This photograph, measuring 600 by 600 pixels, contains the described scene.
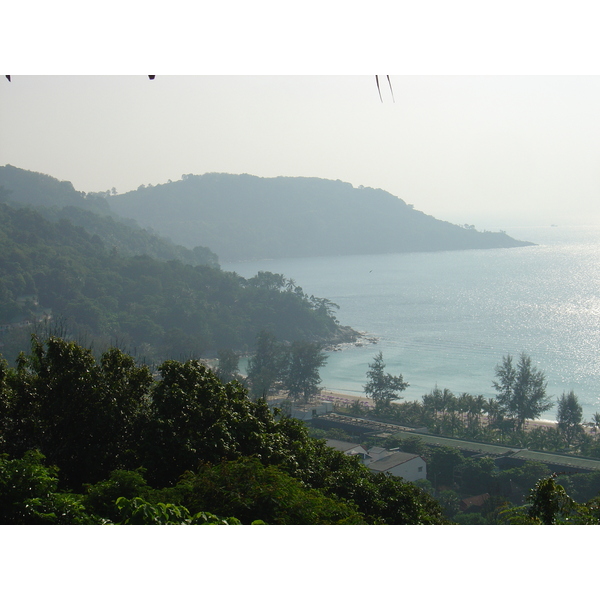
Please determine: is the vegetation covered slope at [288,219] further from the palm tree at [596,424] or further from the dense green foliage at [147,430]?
the dense green foliage at [147,430]

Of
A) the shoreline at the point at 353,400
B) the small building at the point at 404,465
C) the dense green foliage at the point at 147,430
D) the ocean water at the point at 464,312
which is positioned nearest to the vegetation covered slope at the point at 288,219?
the ocean water at the point at 464,312

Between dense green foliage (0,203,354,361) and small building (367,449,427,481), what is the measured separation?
37.5 feet

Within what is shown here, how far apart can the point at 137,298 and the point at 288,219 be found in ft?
77.0

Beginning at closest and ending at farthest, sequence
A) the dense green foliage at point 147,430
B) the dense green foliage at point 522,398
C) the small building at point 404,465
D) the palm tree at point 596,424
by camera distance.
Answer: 1. the dense green foliage at point 147,430
2. the small building at point 404,465
3. the palm tree at point 596,424
4. the dense green foliage at point 522,398

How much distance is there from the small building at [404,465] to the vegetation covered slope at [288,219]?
114ft

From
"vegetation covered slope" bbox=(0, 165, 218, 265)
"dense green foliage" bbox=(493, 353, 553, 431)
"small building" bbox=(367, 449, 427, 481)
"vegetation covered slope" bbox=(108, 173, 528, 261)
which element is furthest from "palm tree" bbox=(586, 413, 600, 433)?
"vegetation covered slope" bbox=(108, 173, 528, 261)

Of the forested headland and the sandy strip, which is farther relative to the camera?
the forested headland

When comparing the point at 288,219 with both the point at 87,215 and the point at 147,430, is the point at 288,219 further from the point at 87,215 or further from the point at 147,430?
the point at 147,430

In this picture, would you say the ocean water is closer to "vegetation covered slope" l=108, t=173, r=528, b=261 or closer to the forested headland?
"vegetation covered slope" l=108, t=173, r=528, b=261

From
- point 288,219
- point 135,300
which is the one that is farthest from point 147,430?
point 288,219

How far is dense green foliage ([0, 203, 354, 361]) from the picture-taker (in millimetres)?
20406

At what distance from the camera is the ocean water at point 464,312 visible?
701 inches

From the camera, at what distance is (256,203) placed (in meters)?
46.8

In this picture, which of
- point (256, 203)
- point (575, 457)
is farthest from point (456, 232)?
point (575, 457)
